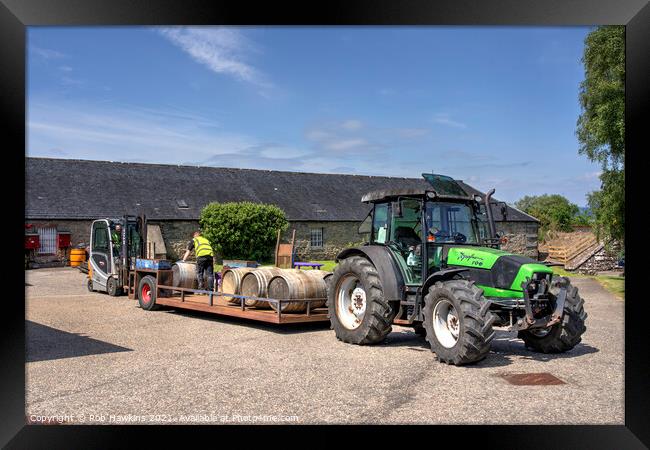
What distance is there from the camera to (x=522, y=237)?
4031 cm

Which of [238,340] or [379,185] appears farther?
[379,185]

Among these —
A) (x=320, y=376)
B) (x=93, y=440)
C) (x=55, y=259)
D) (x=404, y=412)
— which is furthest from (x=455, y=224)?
(x=55, y=259)

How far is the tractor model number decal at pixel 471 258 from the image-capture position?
8664 mm

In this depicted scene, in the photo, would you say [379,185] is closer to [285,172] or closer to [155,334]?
[285,172]

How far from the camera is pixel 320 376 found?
745 cm

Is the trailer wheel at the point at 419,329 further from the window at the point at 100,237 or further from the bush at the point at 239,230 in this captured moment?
the bush at the point at 239,230

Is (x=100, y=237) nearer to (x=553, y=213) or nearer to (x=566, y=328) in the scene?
(x=566, y=328)

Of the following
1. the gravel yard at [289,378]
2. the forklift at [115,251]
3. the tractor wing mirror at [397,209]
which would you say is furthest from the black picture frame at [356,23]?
the forklift at [115,251]

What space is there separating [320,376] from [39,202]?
25.4 metres

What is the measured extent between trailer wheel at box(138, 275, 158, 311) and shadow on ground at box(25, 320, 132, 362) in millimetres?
2909

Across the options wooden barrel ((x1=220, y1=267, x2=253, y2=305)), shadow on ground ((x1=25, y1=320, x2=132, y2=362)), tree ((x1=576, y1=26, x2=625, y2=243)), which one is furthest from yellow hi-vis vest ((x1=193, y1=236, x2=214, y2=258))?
tree ((x1=576, y1=26, x2=625, y2=243))

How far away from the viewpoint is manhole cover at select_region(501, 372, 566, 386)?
718 centimetres

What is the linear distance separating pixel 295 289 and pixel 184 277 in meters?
3.77

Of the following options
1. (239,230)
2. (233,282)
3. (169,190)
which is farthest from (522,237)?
(233,282)
